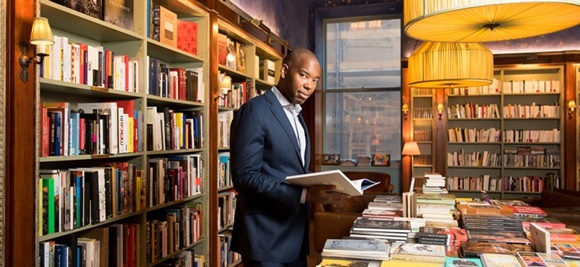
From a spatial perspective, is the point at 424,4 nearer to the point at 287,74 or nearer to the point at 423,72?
the point at 287,74

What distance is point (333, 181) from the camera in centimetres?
165

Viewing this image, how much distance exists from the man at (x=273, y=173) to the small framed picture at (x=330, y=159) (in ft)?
20.3

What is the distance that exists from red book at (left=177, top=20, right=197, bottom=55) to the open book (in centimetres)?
217

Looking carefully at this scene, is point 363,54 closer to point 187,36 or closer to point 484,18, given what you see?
point 187,36

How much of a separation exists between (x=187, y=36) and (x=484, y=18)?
7.38 feet

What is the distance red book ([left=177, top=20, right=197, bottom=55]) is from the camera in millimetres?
3535

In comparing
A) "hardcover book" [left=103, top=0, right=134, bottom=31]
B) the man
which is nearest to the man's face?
the man

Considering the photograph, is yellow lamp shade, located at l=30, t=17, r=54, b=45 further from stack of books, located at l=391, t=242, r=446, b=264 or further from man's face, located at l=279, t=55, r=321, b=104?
stack of books, located at l=391, t=242, r=446, b=264

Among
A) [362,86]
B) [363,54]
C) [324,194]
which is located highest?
[363,54]

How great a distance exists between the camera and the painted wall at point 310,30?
5977 mm

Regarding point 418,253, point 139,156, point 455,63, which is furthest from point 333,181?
point 455,63

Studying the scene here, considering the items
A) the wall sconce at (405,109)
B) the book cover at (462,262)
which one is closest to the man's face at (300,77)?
the book cover at (462,262)

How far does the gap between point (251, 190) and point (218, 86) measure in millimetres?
2206

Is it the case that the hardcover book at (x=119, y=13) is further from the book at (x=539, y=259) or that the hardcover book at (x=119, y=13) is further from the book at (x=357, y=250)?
the book at (x=539, y=259)
